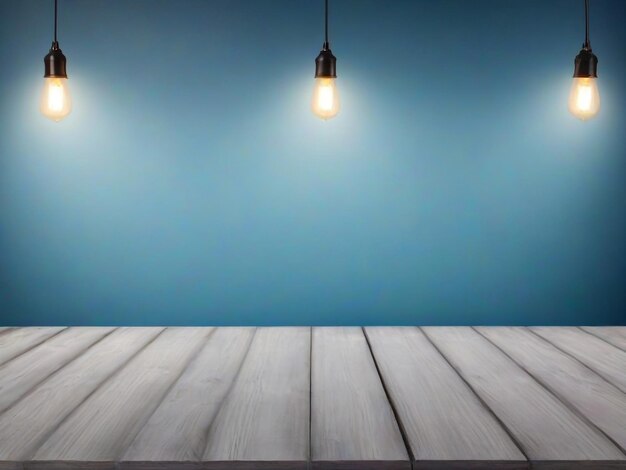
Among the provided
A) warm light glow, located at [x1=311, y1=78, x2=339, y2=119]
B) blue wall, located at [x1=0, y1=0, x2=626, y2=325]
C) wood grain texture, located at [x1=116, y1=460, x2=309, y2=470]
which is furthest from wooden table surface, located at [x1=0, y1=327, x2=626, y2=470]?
blue wall, located at [x1=0, y1=0, x2=626, y2=325]

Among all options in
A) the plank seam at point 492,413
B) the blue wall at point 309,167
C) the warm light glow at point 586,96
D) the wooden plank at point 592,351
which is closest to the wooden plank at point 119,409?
the plank seam at point 492,413

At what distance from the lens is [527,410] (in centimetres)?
125

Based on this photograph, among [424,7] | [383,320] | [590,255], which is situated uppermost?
[424,7]

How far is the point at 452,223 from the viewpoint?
137 inches

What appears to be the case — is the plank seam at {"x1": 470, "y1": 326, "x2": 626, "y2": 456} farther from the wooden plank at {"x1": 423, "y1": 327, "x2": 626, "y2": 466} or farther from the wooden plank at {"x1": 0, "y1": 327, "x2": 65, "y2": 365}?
the wooden plank at {"x1": 0, "y1": 327, "x2": 65, "y2": 365}

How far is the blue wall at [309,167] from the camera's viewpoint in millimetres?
3439

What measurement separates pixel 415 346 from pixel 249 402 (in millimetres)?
661

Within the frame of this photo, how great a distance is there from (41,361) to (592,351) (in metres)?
1.64

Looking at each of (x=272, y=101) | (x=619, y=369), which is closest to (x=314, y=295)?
(x=272, y=101)

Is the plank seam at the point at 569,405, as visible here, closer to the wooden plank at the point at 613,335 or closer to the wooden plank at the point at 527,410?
the wooden plank at the point at 527,410

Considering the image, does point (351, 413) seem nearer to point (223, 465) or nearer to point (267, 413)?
point (267, 413)

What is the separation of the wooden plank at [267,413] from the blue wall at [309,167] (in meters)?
1.82

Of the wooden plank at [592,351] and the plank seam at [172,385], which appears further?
the wooden plank at [592,351]

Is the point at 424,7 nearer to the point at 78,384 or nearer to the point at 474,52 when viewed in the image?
the point at 474,52
